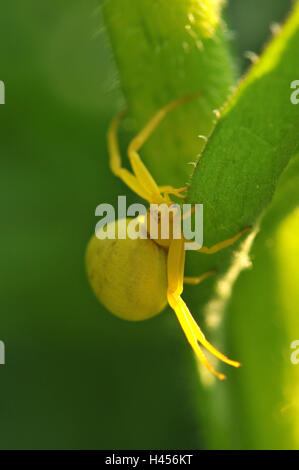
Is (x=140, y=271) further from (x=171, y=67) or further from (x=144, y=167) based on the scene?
(x=171, y=67)


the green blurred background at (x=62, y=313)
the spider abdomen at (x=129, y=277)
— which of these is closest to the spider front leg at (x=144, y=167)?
the spider abdomen at (x=129, y=277)

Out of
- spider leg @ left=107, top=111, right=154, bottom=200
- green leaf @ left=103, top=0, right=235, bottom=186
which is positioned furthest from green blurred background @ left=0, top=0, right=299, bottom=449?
green leaf @ left=103, top=0, right=235, bottom=186

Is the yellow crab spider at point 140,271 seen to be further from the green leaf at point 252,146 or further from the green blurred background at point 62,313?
the green blurred background at point 62,313

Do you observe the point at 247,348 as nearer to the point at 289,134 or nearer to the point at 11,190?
the point at 289,134

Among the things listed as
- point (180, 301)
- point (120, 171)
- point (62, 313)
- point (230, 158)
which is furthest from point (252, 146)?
point (62, 313)
